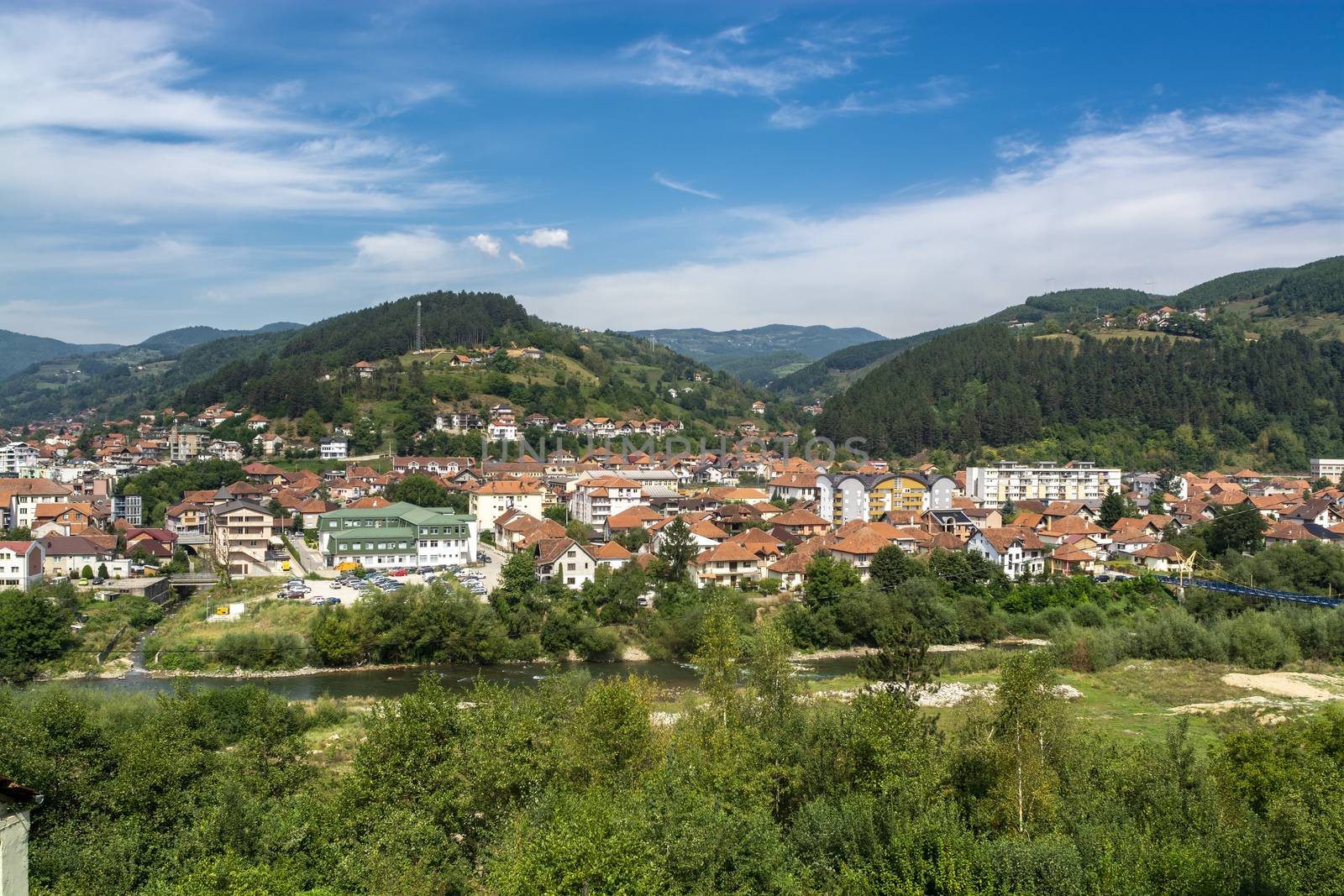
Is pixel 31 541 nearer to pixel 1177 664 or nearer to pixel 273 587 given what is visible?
pixel 273 587

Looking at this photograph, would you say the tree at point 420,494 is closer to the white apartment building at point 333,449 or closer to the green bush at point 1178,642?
the white apartment building at point 333,449

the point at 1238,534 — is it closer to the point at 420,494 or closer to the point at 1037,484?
the point at 1037,484

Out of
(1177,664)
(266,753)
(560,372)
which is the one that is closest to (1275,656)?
(1177,664)

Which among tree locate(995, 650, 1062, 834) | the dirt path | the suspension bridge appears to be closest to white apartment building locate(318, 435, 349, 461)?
the suspension bridge

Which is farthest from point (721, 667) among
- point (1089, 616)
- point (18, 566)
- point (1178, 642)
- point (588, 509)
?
point (588, 509)

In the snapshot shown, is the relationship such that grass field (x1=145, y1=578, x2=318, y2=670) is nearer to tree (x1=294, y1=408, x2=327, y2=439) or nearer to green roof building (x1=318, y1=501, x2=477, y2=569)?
green roof building (x1=318, y1=501, x2=477, y2=569)

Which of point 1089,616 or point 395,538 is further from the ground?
point 395,538
